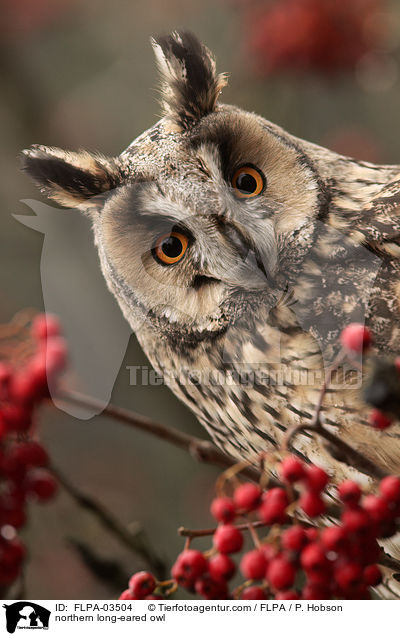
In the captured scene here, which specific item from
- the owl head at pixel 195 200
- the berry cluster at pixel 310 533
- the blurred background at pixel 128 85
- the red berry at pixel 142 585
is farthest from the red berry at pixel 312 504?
the blurred background at pixel 128 85

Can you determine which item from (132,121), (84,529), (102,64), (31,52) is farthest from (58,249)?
(31,52)

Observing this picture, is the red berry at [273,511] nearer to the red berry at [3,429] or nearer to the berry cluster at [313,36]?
the red berry at [3,429]

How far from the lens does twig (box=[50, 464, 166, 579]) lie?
79cm

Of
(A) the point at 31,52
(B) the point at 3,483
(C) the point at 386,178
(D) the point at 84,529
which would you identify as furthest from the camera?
(A) the point at 31,52

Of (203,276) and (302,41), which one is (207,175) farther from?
(302,41)

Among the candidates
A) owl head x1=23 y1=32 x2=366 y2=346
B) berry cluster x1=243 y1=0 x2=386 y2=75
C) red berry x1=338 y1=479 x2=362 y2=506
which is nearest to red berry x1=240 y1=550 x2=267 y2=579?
red berry x1=338 y1=479 x2=362 y2=506

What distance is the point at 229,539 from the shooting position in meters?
0.59

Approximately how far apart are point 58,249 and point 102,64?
56 centimetres

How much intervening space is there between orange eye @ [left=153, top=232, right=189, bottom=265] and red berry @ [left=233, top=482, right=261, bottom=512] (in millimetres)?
465

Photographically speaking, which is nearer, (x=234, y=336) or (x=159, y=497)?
(x=234, y=336)

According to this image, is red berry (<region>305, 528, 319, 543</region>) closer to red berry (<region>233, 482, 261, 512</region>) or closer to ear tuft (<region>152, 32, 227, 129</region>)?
red berry (<region>233, 482, 261, 512</region>)

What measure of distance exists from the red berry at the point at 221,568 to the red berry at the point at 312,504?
109 millimetres

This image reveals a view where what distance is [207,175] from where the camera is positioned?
899 millimetres

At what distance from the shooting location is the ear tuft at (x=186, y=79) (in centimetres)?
97
